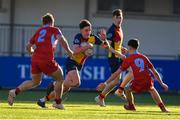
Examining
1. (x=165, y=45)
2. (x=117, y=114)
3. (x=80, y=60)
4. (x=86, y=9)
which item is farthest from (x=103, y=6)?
→ (x=117, y=114)

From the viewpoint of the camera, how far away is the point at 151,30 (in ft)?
89.3

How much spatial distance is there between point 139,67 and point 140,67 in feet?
0.07

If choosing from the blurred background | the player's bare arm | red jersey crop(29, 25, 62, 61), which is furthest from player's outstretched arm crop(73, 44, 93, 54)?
the blurred background

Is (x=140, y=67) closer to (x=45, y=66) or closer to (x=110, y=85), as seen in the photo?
(x=110, y=85)

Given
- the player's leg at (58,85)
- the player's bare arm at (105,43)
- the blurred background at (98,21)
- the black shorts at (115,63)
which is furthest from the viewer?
the blurred background at (98,21)

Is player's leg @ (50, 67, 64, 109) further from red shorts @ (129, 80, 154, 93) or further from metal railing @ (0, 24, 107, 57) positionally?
metal railing @ (0, 24, 107, 57)

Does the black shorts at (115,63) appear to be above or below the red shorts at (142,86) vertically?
above

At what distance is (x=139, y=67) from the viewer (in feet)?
50.6

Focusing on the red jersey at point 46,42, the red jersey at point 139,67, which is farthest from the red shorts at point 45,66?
the red jersey at point 139,67

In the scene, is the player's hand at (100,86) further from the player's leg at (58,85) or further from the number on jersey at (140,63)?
the player's leg at (58,85)

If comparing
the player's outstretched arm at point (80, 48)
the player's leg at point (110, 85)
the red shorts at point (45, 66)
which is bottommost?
the player's leg at point (110, 85)

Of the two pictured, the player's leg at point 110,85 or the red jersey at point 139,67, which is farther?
the player's leg at point 110,85

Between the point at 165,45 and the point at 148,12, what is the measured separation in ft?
4.30

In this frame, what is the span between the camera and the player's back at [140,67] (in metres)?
15.4
